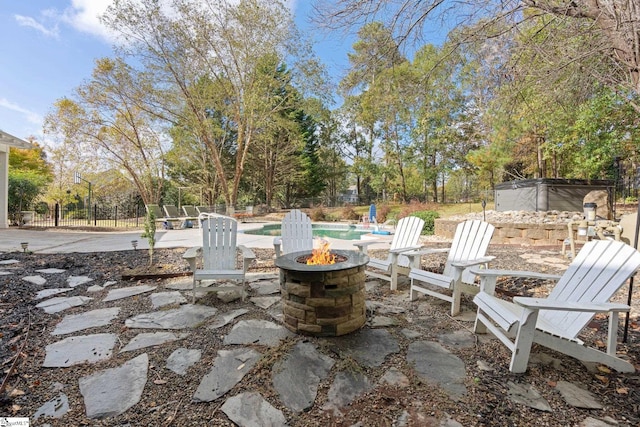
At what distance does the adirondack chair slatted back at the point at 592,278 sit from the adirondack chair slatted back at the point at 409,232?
1583 millimetres

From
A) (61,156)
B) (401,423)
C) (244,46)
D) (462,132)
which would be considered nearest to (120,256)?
(401,423)

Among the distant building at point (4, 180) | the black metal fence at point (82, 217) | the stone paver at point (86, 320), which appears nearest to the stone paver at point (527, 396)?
the stone paver at point (86, 320)

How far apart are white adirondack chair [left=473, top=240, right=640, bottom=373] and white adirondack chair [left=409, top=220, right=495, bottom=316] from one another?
0.34 metres

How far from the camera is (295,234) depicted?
3984mm

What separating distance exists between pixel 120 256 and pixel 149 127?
1238cm

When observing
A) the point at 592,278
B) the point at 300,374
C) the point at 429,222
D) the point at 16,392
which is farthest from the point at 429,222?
the point at 16,392

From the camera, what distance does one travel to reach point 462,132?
1778cm

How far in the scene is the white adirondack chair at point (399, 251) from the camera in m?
3.37

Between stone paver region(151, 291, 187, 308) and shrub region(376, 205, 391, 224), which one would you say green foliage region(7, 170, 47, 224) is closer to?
stone paver region(151, 291, 187, 308)

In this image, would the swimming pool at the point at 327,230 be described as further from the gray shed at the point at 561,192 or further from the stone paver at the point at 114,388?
the stone paver at the point at 114,388

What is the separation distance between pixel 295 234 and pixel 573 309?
2.91 meters

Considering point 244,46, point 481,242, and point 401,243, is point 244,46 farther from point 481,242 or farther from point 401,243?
point 481,242

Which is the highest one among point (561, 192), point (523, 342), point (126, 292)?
point (561, 192)

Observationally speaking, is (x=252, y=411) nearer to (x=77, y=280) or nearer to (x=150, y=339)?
(x=150, y=339)
